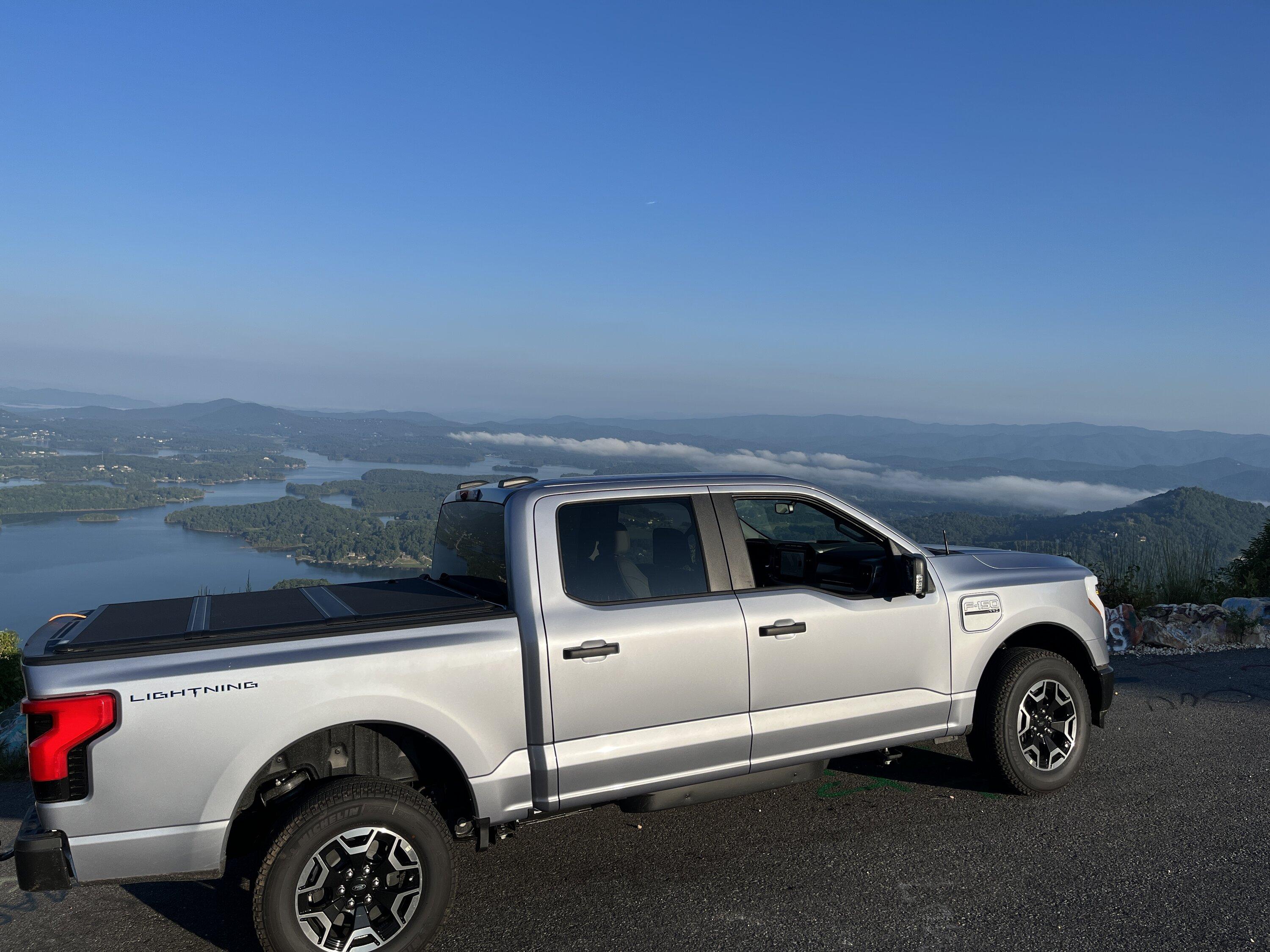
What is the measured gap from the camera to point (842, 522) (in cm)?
444

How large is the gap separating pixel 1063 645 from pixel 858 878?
7.19 feet

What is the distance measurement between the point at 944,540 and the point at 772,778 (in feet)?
6.41

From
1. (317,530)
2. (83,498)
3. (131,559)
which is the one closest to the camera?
(317,530)

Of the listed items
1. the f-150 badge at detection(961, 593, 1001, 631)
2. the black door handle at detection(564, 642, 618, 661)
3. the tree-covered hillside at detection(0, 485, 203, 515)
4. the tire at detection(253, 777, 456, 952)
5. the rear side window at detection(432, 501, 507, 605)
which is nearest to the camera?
the tire at detection(253, 777, 456, 952)

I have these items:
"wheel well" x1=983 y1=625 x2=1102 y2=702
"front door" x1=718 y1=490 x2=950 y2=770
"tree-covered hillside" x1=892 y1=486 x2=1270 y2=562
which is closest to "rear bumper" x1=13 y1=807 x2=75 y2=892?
"front door" x1=718 y1=490 x2=950 y2=770

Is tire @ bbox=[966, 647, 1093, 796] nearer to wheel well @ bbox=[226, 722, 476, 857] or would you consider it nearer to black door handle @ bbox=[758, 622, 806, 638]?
black door handle @ bbox=[758, 622, 806, 638]

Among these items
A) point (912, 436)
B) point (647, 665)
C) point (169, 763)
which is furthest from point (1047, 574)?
point (912, 436)

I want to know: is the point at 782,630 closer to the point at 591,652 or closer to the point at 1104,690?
the point at 591,652

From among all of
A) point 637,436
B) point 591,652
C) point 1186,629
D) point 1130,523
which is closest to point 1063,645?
point 591,652

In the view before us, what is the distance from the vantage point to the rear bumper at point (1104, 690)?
480 centimetres

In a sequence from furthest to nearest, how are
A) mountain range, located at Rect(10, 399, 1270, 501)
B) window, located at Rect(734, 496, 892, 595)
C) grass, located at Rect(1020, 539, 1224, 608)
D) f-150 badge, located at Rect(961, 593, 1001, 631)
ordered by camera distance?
mountain range, located at Rect(10, 399, 1270, 501) < grass, located at Rect(1020, 539, 1224, 608) < f-150 badge, located at Rect(961, 593, 1001, 631) < window, located at Rect(734, 496, 892, 595)

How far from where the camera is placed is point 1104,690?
189 inches

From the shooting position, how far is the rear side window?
383 centimetres

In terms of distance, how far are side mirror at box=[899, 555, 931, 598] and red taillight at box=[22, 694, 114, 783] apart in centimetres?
348
